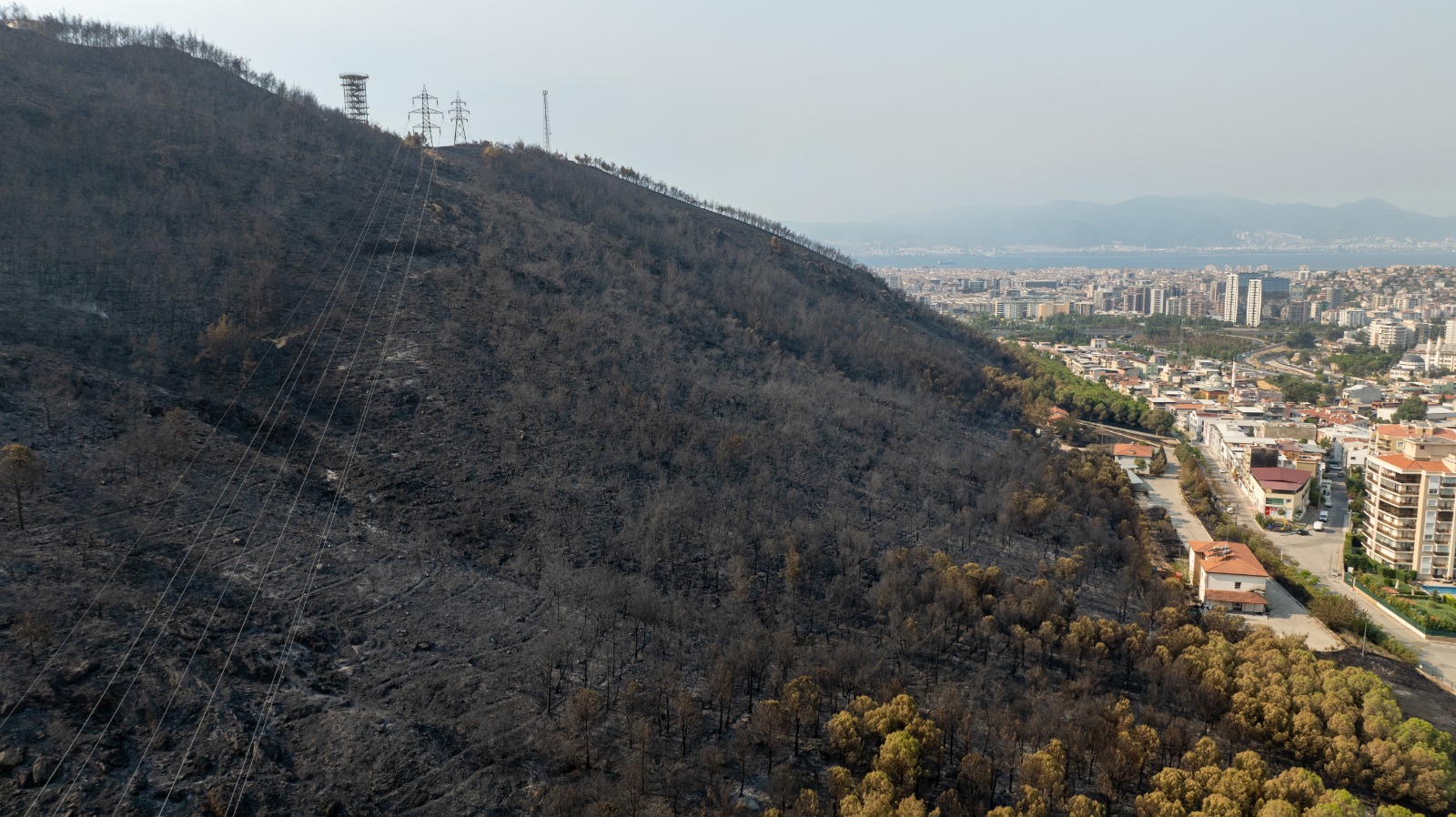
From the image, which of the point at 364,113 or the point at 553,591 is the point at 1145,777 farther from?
the point at 364,113

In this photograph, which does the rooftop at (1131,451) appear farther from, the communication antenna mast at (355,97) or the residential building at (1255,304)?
the residential building at (1255,304)

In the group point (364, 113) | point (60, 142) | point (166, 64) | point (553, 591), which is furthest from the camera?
point (364, 113)

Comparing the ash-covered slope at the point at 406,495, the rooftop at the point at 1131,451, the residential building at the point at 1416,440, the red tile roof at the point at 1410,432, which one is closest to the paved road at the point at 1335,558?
the rooftop at the point at 1131,451

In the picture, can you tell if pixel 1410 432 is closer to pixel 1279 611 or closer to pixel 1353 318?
pixel 1279 611

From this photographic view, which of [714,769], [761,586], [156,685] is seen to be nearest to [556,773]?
[714,769]

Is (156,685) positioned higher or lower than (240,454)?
lower

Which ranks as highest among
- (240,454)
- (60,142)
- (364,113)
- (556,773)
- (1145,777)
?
(364,113)
